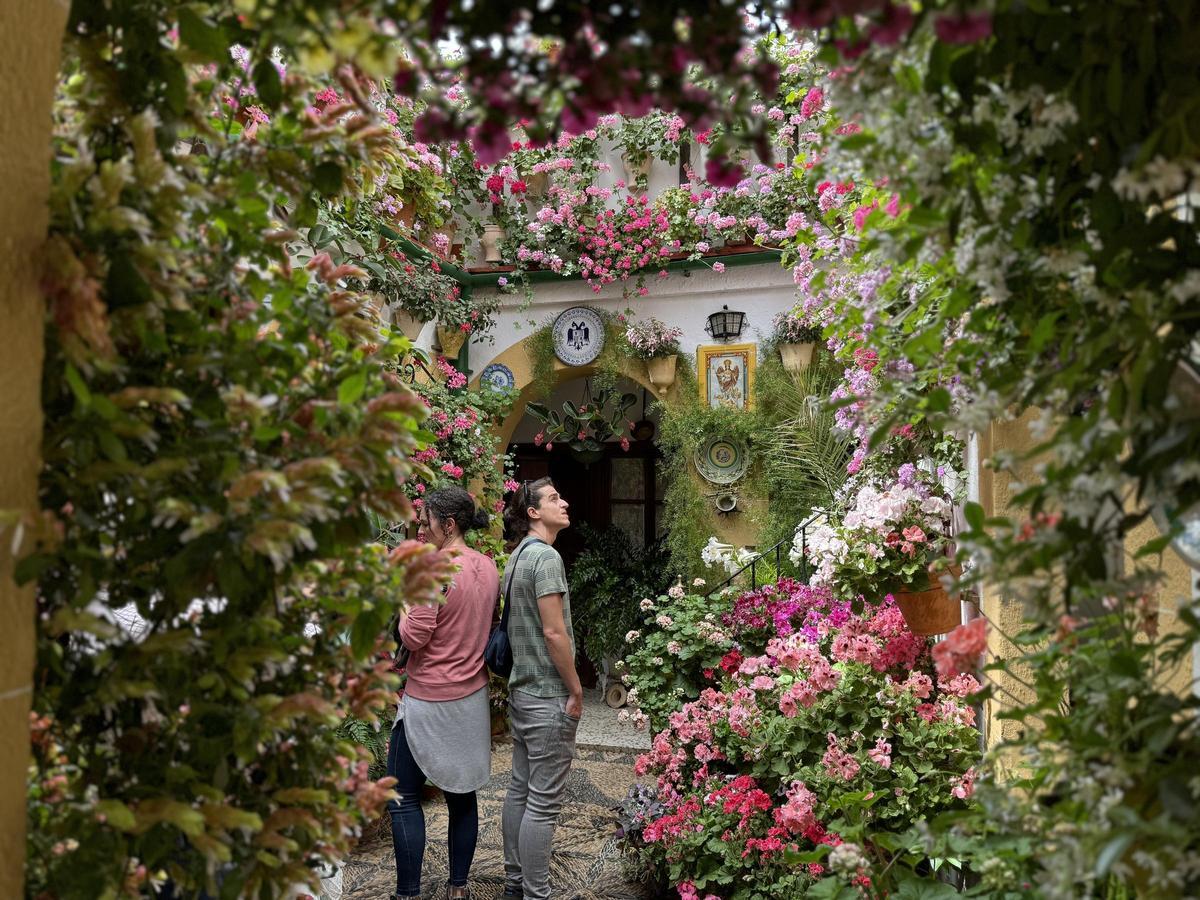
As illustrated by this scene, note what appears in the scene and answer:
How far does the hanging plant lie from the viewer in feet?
25.9

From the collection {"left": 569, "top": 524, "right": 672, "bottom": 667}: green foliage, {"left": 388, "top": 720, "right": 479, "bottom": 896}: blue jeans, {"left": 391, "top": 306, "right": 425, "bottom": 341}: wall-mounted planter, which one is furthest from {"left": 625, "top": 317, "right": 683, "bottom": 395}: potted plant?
{"left": 388, "top": 720, "right": 479, "bottom": 896}: blue jeans

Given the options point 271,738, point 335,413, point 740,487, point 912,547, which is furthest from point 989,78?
point 740,487

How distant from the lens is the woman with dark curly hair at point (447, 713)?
11.4ft

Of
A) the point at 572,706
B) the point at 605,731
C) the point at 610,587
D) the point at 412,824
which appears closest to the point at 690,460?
the point at 610,587

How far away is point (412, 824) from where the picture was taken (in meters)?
3.50

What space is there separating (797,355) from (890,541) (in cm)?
384

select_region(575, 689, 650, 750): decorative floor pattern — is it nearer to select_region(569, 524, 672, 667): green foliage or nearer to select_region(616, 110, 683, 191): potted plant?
select_region(569, 524, 672, 667): green foliage

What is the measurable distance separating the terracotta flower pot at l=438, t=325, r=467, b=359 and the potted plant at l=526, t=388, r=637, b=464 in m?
0.90

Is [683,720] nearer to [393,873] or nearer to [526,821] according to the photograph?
[526,821]

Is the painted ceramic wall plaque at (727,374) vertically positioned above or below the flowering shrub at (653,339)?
below

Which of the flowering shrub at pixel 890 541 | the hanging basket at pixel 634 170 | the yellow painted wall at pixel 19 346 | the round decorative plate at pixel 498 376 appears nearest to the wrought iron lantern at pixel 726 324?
the hanging basket at pixel 634 170

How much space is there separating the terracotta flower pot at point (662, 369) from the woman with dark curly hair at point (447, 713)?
362cm

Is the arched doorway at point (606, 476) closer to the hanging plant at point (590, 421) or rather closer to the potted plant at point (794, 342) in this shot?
the hanging plant at point (590, 421)

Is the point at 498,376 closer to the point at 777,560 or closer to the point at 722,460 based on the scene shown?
the point at 722,460
